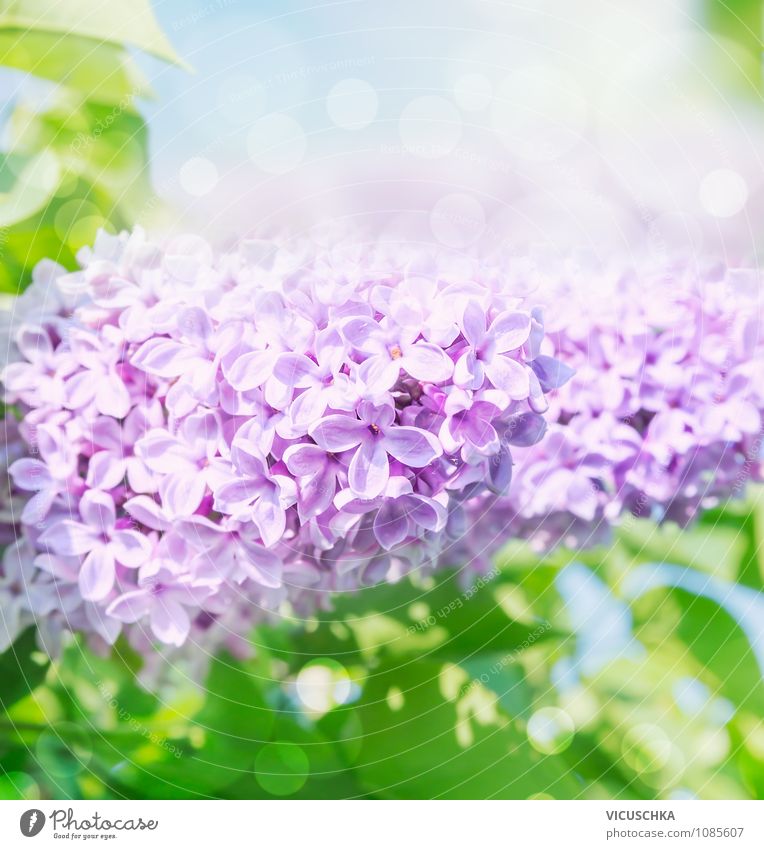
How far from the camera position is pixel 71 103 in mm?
524

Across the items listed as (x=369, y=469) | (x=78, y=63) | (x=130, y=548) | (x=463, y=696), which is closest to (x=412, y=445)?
(x=369, y=469)

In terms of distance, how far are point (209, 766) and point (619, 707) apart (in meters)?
0.31

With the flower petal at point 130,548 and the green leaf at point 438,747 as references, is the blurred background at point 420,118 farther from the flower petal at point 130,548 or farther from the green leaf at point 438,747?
the green leaf at point 438,747

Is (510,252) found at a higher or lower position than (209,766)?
higher

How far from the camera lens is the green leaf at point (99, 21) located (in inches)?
20.6

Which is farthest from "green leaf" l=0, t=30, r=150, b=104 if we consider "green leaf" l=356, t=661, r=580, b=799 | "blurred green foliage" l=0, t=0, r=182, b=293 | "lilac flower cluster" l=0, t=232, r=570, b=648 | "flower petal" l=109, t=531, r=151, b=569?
"green leaf" l=356, t=661, r=580, b=799

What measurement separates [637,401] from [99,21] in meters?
0.46

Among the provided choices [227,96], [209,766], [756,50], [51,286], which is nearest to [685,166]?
[756,50]

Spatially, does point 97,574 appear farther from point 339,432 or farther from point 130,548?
point 339,432

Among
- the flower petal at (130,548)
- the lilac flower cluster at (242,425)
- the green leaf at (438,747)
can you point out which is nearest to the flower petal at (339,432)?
the lilac flower cluster at (242,425)

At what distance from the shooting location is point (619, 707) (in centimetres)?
57

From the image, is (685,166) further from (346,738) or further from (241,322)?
(346,738)

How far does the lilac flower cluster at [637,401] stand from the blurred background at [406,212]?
57mm
